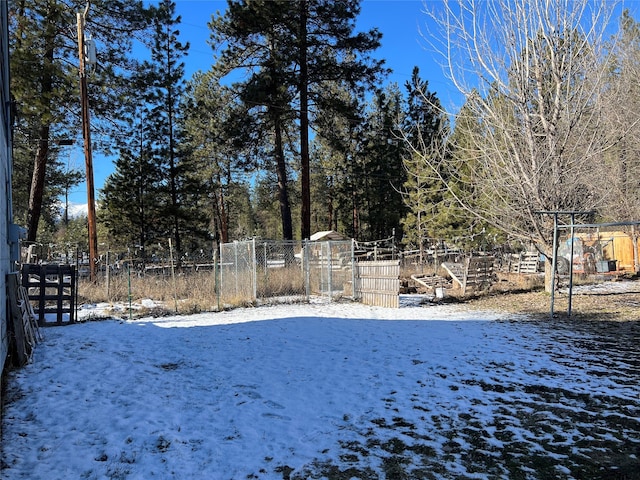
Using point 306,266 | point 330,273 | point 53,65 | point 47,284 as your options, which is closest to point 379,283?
point 330,273

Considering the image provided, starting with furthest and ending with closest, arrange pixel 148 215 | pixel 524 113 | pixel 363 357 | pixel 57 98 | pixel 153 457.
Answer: pixel 148 215, pixel 57 98, pixel 524 113, pixel 363 357, pixel 153 457

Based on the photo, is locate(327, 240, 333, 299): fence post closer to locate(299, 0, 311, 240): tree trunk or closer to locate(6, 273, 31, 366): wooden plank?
locate(299, 0, 311, 240): tree trunk

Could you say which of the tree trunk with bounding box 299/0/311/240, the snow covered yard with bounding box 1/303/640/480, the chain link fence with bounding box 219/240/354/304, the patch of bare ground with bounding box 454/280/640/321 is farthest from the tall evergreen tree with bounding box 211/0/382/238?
the snow covered yard with bounding box 1/303/640/480

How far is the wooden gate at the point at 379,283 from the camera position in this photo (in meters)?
12.2

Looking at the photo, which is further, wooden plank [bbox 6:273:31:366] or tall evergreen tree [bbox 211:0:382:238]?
tall evergreen tree [bbox 211:0:382:238]

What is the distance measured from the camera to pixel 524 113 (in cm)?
1094

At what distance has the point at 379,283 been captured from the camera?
12859 millimetres

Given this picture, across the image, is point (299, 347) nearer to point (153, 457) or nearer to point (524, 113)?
point (153, 457)

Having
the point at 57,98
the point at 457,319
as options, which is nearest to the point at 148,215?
the point at 57,98

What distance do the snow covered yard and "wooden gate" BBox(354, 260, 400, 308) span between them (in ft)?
12.5

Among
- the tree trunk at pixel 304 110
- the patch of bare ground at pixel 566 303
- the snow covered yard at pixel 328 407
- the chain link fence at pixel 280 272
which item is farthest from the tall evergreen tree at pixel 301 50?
the snow covered yard at pixel 328 407

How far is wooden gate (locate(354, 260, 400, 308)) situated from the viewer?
1221cm

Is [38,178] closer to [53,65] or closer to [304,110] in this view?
[53,65]

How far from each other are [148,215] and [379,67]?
17.6 m
